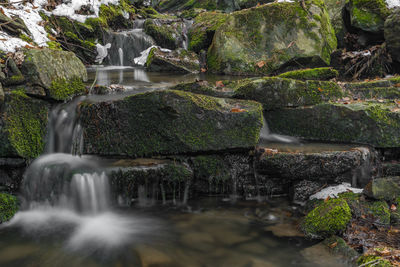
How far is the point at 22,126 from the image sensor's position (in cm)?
399

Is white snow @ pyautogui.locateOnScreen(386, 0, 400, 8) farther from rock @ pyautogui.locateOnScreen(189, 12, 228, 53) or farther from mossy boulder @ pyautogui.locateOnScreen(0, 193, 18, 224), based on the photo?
mossy boulder @ pyautogui.locateOnScreen(0, 193, 18, 224)

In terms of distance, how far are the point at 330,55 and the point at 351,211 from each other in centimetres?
627

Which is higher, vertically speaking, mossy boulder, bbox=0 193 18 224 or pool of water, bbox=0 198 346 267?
mossy boulder, bbox=0 193 18 224

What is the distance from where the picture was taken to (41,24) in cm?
788

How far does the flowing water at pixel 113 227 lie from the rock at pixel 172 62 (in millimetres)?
5008

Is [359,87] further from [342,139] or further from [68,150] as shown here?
[68,150]

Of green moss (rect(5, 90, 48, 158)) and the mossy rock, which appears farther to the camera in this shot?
the mossy rock

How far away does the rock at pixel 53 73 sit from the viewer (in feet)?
14.0

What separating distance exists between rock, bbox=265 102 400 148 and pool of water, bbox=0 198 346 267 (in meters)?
1.46

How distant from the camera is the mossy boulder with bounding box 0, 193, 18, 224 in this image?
3586 millimetres

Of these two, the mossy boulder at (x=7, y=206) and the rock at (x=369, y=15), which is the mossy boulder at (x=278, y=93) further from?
the rock at (x=369, y=15)

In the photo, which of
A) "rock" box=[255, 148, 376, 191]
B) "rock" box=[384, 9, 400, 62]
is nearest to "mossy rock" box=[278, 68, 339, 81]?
"rock" box=[384, 9, 400, 62]

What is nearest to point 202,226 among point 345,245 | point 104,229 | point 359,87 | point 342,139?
point 104,229

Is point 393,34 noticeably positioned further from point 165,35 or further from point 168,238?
point 165,35
